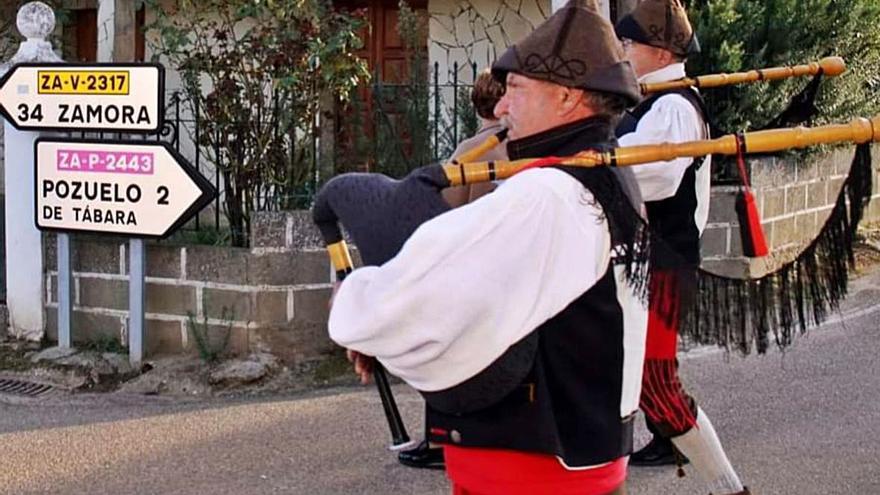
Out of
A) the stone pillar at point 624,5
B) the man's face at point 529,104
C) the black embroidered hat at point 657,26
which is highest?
the stone pillar at point 624,5

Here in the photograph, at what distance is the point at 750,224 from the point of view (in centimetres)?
296

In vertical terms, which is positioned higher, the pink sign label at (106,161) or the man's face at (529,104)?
the man's face at (529,104)

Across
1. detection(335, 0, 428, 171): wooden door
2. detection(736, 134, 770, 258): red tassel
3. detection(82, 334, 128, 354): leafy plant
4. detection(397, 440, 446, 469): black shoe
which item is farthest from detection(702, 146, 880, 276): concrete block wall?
detection(736, 134, 770, 258): red tassel

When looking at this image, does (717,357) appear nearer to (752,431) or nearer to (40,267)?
(752,431)

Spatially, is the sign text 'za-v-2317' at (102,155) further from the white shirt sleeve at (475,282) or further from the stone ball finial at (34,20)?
the white shirt sleeve at (475,282)

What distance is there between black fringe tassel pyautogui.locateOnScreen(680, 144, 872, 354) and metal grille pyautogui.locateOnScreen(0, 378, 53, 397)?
4.25m

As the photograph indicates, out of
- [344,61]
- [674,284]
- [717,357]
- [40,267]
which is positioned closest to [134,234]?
[40,267]

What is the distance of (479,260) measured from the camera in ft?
7.61

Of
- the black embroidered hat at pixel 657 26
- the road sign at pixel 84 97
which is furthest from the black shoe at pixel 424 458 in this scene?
the road sign at pixel 84 97

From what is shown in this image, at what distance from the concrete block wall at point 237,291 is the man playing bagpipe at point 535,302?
13.1 feet

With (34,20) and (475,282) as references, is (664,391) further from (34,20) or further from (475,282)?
(34,20)

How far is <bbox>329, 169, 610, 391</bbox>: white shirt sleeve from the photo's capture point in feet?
7.61

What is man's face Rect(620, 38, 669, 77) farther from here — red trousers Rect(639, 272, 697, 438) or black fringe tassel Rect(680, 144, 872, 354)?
black fringe tassel Rect(680, 144, 872, 354)

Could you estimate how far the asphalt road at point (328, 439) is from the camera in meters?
5.07
